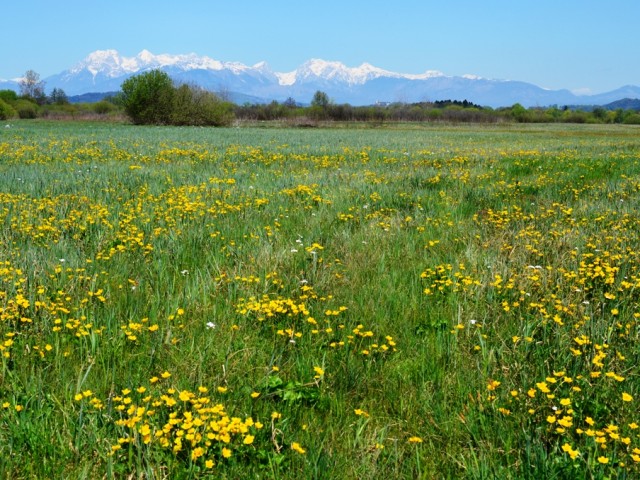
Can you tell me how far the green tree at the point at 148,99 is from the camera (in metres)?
74.1

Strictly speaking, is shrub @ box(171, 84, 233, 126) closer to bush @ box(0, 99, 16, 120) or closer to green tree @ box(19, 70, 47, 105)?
bush @ box(0, 99, 16, 120)

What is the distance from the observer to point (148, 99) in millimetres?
74812

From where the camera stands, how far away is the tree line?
74.5 metres

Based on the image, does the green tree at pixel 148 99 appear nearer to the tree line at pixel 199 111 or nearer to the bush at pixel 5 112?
the tree line at pixel 199 111

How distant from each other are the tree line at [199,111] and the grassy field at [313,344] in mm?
71807

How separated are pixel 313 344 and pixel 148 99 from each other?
79.2 meters

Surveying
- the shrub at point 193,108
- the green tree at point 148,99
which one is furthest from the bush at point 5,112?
the shrub at point 193,108

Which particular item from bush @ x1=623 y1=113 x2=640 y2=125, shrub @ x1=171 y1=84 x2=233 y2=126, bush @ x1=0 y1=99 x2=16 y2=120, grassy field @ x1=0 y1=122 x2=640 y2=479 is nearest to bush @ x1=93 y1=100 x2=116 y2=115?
bush @ x1=0 y1=99 x2=16 y2=120

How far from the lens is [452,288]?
4.77 m

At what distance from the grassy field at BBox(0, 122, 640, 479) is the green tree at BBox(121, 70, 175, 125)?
235 feet

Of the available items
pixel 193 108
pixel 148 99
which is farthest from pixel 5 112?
pixel 193 108

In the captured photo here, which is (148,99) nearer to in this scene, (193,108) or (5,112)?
(193,108)

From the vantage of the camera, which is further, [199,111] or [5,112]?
[5,112]

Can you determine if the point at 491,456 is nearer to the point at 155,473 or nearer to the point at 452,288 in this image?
the point at 155,473
